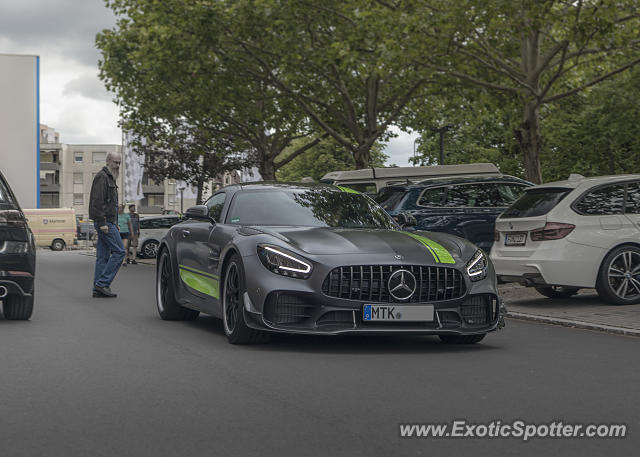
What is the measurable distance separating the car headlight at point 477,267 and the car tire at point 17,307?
15.6ft

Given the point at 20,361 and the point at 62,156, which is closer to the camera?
the point at 20,361

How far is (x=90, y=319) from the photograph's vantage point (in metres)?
11.2

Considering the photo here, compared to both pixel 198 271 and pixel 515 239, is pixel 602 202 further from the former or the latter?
pixel 198 271

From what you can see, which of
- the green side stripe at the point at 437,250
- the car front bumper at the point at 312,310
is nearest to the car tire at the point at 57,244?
the green side stripe at the point at 437,250

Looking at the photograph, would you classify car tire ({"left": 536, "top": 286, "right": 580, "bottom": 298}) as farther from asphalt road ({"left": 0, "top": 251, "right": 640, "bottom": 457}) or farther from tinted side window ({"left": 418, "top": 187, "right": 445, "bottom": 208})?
asphalt road ({"left": 0, "top": 251, "right": 640, "bottom": 457})

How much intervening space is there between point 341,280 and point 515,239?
573 centimetres

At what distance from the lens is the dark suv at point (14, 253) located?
405 inches

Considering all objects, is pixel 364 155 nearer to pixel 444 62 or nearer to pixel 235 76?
pixel 235 76

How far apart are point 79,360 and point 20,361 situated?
1.39 ft

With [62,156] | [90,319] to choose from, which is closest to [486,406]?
[90,319]

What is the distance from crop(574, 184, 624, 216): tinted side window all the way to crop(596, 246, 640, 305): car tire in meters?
0.54

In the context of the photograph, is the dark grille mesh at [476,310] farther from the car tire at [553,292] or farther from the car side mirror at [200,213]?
the car tire at [553,292]

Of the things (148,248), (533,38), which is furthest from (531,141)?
(148,248)

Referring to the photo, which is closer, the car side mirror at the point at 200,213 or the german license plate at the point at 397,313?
the german license plate at the point at 397,313
